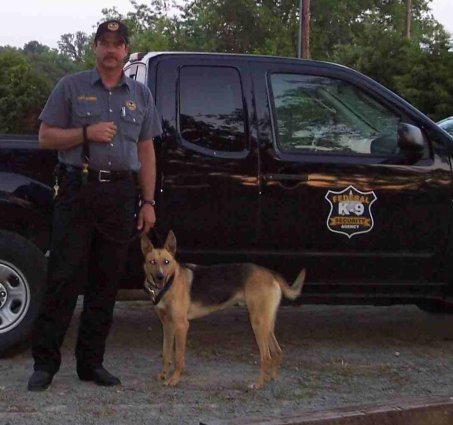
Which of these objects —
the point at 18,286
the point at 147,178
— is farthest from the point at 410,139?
the point at 18,286

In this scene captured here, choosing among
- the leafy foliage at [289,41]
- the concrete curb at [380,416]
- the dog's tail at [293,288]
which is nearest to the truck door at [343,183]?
the dog's tail at [293,288]

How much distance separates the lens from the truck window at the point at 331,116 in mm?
5906

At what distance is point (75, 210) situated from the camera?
4.84 m

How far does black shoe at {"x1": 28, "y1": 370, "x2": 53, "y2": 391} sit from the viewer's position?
16.4ft

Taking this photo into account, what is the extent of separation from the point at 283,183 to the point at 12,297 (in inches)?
68.8

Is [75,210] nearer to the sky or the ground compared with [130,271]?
nearer to the sky

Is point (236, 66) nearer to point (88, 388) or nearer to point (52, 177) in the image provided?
point (52, 177)

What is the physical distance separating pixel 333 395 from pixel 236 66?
6.89 feet

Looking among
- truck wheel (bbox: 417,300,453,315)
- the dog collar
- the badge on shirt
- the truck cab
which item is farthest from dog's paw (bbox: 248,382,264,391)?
truck wheel (bbox: 417,300,453,315)

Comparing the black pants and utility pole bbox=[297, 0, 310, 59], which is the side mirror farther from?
utility pole bbox=[297, 0, 310, 59]

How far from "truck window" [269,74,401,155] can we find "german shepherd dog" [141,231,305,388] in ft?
3.34

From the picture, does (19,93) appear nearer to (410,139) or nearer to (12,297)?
(12,297)

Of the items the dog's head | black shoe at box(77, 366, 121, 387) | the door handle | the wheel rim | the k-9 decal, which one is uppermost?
the door handle

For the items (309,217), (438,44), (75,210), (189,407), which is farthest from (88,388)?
(438,44)
